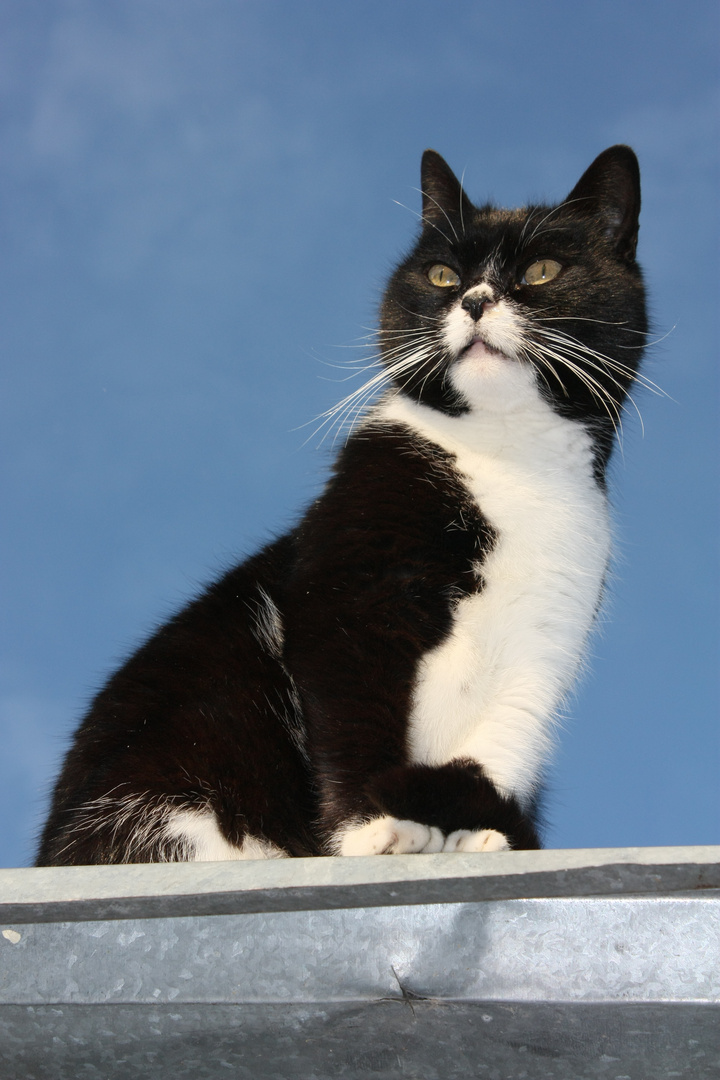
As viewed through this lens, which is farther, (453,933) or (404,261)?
(404,261)

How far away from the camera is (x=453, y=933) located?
1595 mm

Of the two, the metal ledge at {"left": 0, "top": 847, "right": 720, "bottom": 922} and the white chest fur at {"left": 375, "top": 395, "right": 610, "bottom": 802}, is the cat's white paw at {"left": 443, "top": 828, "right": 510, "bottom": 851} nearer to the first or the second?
the white chest fur at {"left": 375, "top": 395, "right": 610, "bottom": 802}

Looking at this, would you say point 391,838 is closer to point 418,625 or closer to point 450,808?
point 450,808

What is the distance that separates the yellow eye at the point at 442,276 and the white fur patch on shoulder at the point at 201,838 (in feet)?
5.57

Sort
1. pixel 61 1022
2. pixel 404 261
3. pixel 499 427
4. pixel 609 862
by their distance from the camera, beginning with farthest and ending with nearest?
pixel 404 261
pixel 499 427
pixel 61 1022
pixel 609 862

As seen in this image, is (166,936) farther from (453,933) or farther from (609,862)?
(609,862)

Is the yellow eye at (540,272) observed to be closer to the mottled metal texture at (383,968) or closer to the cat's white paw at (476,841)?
the cat's white paw at (476,841)

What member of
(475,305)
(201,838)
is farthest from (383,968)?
(475,305)

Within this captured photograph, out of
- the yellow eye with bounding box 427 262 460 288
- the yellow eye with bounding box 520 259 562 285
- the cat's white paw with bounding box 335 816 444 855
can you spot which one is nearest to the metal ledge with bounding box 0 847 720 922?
the cat's white paw with bounding box 335 816 444 855

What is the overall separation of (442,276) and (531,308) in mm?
388

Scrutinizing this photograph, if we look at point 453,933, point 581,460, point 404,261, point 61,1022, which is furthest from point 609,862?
point 404,261

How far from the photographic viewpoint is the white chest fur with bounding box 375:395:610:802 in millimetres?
2516

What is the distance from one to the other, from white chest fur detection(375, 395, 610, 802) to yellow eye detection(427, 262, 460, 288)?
1.43 ft

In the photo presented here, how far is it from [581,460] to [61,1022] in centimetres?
200
